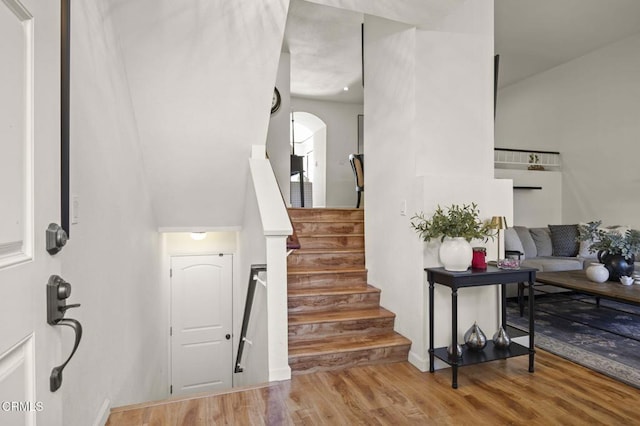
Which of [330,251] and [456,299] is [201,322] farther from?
[456,299]

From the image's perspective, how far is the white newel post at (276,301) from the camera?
A: 2.63 m

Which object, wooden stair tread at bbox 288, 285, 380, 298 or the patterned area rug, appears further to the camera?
wooden stair tread at bbox 288, 285, 380, 298

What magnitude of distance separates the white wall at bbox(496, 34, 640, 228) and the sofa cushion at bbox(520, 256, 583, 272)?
1.59 metres

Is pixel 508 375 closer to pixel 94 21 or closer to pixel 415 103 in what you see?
pixel 415 103

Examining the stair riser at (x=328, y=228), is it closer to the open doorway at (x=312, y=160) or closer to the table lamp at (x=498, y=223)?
the table lamp at (x=498, y=223)

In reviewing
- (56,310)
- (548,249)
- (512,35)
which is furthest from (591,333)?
(56,310)

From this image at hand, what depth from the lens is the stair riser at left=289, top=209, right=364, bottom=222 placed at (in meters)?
4.53

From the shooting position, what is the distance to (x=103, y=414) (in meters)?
2.10

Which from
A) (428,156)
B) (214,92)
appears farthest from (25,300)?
(428,156)

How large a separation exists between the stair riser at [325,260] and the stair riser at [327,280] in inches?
7.8

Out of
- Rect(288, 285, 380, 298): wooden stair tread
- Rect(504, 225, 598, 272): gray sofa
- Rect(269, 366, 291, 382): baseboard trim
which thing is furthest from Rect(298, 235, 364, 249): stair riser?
Rect(504, 225, 598, 272): gray sofa

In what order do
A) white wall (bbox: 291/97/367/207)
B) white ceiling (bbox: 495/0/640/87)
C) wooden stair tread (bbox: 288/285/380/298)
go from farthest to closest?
white wall (bbox: 291/97/367/207) < white ceiling (bbox: 495/0/640/87) < wooden stair tread (bbox: 288/285/380/298)

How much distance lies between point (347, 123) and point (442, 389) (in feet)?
21.2

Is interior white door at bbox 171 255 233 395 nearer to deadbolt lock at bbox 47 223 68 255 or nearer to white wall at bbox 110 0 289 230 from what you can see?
white wall at bbox 110 0 289 230
